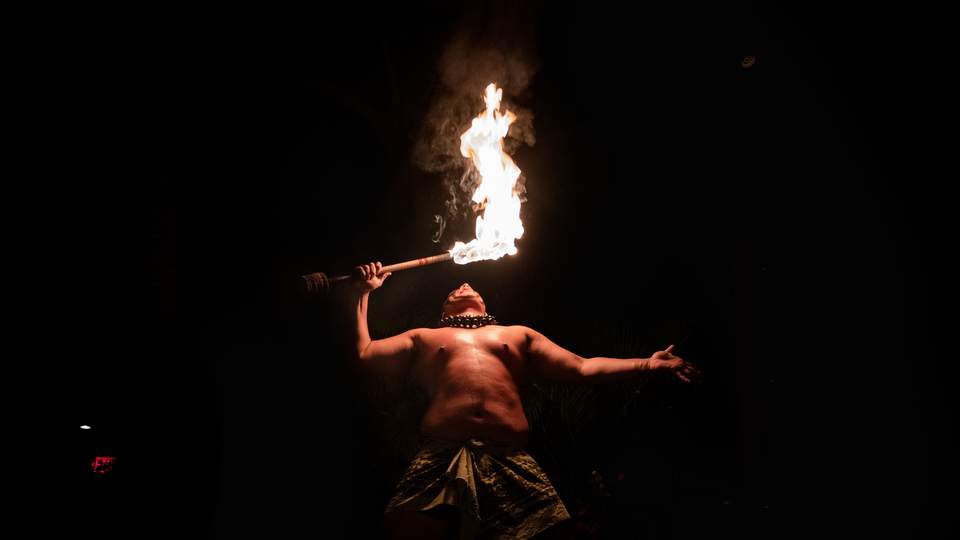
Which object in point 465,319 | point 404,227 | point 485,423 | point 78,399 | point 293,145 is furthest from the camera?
point 404,227

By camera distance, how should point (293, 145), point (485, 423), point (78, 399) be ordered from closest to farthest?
point (485, 423) < point (78, 399) < point (293, 145)

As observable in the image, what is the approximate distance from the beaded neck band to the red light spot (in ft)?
6.74

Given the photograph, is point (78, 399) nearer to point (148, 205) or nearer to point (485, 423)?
point (148, 205)

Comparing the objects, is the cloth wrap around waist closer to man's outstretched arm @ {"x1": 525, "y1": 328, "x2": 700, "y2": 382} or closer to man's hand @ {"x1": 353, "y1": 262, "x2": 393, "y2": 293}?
man's outstretched arm @ {"x1": 525, "y1": 328, "x2": 700, "y2": 382}

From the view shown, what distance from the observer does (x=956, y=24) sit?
11.8ft

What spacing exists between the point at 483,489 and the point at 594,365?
1.03 m

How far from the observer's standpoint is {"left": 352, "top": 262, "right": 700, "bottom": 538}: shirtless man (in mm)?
3230

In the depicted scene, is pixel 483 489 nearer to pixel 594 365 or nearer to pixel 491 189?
pixel 594 365

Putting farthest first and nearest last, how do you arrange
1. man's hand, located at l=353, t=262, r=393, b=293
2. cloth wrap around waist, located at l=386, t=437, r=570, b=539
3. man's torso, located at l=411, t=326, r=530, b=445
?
man's hand, located at l=353, t=262, r=393, b=293, man's torso, located at l=411, t=326, r=530, b=445, cloth wrap around waist, located at l=386, t=437, r=570, b=539

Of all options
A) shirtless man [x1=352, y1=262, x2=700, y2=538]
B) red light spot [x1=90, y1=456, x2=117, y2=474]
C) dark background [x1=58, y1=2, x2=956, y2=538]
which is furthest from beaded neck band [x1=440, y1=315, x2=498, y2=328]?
red light spot [x1=90, y1=456, x2=117, y2=474]

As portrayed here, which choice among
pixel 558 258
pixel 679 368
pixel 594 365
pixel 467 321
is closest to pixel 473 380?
pixel 467 321

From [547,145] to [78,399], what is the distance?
3.51 meters

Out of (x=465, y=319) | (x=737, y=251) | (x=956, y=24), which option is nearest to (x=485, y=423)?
(x=465, y=319)

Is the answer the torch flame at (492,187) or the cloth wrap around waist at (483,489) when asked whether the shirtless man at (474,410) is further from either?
the torch flame at (492,187)
